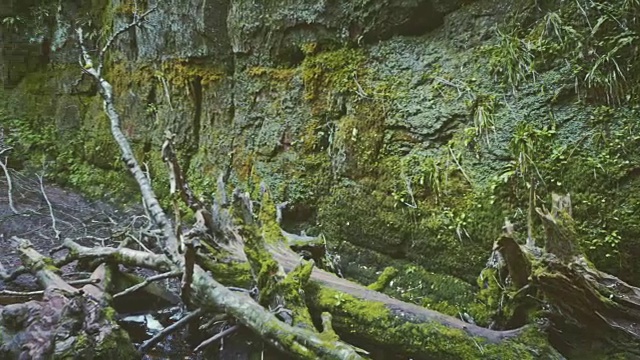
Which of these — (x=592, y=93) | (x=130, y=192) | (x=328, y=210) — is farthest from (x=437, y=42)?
(x=130, y=192)

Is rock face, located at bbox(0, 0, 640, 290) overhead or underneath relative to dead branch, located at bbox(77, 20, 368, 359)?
overhead

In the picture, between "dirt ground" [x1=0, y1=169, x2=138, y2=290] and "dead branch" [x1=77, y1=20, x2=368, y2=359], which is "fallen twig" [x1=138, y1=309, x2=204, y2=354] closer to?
"dead branch" [x1=77, y1=20, x2=368, y2=359]

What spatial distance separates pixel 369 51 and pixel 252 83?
1744 millimetres

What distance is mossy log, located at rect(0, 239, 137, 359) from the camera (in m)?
3.21

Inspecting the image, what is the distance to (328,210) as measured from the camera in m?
5.65

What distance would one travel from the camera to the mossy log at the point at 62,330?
3215 mm

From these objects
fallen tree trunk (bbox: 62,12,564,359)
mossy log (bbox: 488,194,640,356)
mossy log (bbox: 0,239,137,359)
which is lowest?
mossy log (bbox: 0,239,137,359)

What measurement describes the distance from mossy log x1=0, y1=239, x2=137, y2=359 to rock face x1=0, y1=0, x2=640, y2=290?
2.49 m

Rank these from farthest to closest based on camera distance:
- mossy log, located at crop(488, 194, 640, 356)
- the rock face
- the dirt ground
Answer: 1. the dirt ground
2. the rock face
3. mossy log, located at crop(488, 194, 640, 356)

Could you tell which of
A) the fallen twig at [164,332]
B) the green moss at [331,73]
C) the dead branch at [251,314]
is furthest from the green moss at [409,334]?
the green moss at [331,73]

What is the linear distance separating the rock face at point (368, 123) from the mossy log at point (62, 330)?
98.2 inches

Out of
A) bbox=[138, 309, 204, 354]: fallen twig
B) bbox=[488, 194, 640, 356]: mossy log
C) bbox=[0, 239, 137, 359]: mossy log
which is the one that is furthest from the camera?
bbox=[138, 309, 204, 354]: fallen twig

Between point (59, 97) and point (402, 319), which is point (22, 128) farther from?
point (402, 319)

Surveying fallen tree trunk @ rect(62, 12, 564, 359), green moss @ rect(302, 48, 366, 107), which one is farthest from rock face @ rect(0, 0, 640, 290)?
fallen tree trunk @ rect(62, 12, 564, 359)
